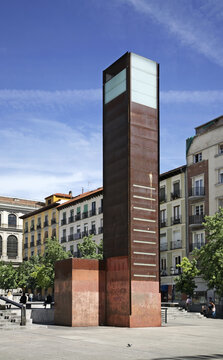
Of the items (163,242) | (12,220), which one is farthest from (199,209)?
(12,220)

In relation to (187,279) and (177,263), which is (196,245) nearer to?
(177,263)

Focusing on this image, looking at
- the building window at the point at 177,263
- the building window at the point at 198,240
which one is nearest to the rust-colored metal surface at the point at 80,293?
the building window at the point at 198,240

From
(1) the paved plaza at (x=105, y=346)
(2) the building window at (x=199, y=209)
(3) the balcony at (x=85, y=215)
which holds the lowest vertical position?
(1) the paved plaza at (x=105, y=346)

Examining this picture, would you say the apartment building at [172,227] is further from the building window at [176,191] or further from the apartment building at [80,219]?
the apartment building at [80,219]

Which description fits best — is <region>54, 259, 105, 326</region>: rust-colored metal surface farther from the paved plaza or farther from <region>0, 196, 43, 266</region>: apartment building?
<region>0, 196, 43, 266</region>: apartment building

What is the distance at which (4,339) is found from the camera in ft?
58.9

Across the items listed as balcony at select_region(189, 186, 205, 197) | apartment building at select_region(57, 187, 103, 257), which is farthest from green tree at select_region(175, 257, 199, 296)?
apartment building at select_region(57, 187, 103, 257)

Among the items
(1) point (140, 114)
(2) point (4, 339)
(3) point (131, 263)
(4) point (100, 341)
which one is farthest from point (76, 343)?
(1) point (140, 114)

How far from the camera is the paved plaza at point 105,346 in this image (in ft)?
44.1

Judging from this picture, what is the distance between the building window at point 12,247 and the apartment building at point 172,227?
133 feet

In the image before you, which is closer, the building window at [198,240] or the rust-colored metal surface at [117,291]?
the rust-colored metal surface at [117,291]

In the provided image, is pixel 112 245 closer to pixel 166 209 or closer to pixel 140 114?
pixel 140 114

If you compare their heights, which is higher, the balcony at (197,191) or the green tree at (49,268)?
the balcony at (197,191)

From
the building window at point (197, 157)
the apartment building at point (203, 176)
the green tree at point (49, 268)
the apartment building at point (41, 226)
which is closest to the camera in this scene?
the apartment building at point (203, 176)
